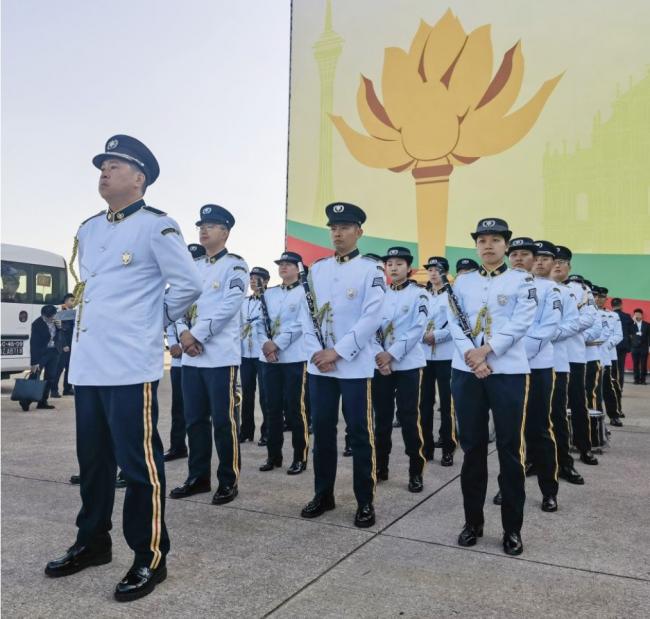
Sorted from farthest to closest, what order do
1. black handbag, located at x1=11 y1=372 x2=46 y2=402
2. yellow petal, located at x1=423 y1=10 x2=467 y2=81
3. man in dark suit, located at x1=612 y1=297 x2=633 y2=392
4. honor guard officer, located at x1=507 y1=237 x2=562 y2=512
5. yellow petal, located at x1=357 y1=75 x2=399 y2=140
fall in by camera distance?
yellow petal, located at x1=357 y1=75 x2=399 y2=140, yellow petal, located at x1=423 y1=10 x2=467 y2=81, man in dark suit, located at x1=612 y1=297 x2=633 y2=392, black handbag, located at x1=11 y1=372 x2=46 y2=402, honor guard officer, located at x1=507 y1=237 x2=562 y2=512

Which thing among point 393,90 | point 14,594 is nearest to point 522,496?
point 14,594

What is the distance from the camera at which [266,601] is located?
113 inches

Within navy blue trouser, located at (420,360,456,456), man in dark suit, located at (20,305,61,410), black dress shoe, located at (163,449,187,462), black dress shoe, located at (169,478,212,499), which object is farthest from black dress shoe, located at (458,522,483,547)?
man in dark suit, located at (20,305,61,410)

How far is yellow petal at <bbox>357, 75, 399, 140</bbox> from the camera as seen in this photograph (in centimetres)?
1612

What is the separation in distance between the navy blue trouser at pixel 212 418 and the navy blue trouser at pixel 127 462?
1.42 m

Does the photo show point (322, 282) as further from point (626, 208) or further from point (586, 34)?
point (586, 34)

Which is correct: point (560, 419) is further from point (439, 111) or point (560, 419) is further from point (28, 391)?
point (439, 111)

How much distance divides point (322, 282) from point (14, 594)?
100 inches

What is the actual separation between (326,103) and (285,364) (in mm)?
12450

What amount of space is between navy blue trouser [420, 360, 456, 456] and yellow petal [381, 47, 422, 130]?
10.4 m

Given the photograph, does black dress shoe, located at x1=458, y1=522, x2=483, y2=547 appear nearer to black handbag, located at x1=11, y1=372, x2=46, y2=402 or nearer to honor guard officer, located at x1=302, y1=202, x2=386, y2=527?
honor guard officer, located at x1=302, y1=202, x2=386, y2=527

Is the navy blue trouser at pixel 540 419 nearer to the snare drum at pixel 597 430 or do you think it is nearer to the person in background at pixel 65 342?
the snare drum at pixel 597 430

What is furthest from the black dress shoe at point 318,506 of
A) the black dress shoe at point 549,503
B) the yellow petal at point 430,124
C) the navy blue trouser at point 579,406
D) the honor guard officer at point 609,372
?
the yellow petal at point 430,124

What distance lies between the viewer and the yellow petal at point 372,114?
16.1 m
